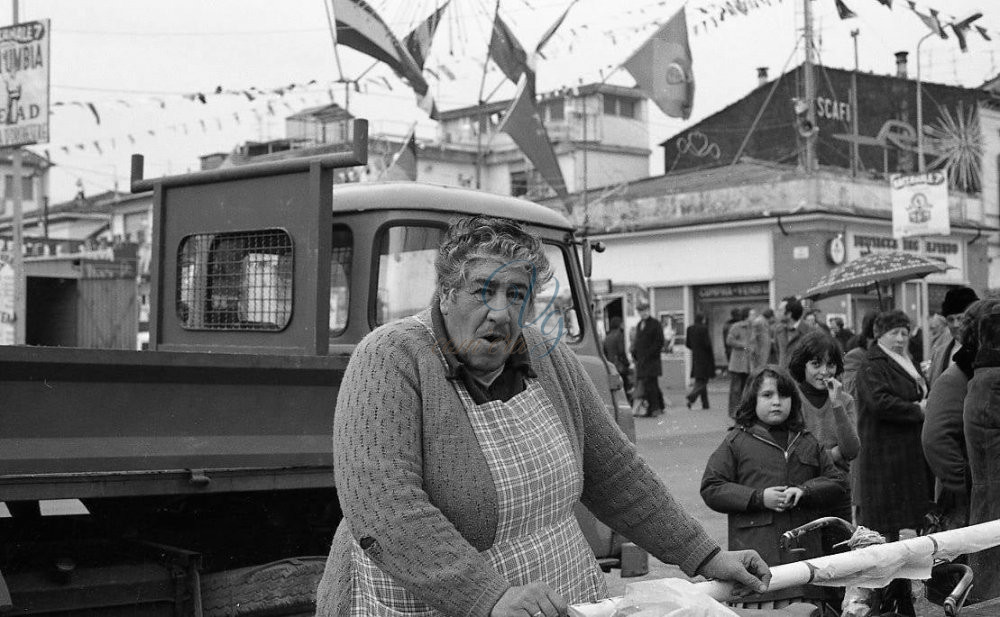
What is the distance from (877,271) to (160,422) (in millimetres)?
8469

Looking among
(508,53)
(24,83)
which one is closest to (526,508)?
(508,53)

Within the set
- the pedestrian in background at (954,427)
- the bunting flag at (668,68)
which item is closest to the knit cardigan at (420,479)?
the pedestrian in background at (954,427)

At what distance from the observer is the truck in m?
4.06

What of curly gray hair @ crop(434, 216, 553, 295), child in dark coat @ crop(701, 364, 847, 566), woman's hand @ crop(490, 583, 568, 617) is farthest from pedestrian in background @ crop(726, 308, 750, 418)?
woman's hand @ crop(490, 583, 568, 617)

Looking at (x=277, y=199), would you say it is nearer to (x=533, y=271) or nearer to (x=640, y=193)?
(x=533, y=271)

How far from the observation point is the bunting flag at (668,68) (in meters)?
12.3

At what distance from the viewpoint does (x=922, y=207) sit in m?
19.7

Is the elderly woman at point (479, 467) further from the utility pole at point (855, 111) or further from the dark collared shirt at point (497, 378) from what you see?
the utility pole at point (855, 111)

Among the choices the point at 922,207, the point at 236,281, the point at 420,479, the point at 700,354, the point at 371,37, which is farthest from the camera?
the point at 700,354

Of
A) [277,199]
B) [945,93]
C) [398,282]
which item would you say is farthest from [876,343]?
[945,93]

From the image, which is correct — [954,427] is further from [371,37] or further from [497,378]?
[371,37]

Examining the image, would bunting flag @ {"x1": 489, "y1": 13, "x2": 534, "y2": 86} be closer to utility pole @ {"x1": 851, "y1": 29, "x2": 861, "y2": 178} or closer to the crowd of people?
the crowd of people

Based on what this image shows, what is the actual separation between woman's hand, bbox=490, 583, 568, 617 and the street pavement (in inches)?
160

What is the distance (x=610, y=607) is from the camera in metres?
2.45
